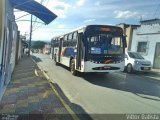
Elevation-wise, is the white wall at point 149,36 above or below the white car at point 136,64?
above

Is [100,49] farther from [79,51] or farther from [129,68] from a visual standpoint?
[129,68]

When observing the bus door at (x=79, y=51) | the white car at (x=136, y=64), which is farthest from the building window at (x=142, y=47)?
the bus door at (x=79, y=51)

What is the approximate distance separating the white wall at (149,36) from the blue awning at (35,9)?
15797 mm

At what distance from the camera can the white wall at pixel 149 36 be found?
2764cm

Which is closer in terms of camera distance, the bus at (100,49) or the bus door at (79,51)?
the bus at (100,49)

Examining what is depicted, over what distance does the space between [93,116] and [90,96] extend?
2.83 meters

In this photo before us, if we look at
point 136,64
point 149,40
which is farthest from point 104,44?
point 149,40

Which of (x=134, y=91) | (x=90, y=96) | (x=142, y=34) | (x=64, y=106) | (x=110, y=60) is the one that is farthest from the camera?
(x=142, y=34)

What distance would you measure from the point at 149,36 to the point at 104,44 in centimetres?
1507

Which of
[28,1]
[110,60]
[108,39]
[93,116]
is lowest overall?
[93,116]

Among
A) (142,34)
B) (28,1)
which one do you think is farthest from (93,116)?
(142,34)

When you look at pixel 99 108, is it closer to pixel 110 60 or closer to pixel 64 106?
pixel 64 106

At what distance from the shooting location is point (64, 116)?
742cm

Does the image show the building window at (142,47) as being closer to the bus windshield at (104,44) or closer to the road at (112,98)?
the bus windshield at (104,44)
